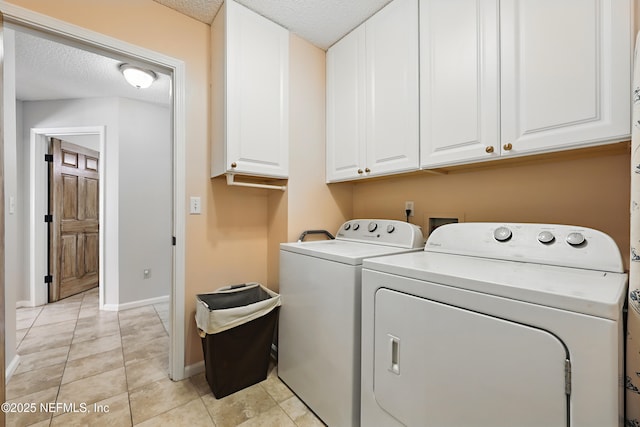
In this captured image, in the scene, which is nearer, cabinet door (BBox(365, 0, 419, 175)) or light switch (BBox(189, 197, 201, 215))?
cabinet door (BBox(365, 0, 419, 175))

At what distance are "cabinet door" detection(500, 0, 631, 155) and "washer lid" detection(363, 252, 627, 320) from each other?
51 cm

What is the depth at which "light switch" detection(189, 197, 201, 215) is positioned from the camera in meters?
1.81

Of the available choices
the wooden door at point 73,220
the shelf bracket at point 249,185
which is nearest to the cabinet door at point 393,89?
the shelf bracket at point 249,185

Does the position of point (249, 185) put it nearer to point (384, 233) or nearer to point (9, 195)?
point (384, 233)

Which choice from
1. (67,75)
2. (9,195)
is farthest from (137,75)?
(9,195)

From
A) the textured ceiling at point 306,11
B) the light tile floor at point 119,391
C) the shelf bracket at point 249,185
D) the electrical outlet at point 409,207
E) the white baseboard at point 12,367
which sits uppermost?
the textured ceiling at point 306,11

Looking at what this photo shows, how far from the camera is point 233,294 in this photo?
1.88 m

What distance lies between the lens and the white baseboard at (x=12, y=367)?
5.72 ft

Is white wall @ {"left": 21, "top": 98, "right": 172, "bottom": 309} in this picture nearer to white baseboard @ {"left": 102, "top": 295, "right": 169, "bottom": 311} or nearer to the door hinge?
white baseboard @ {"left": 102, "top": 295, "right": 169, "bottom": 311}

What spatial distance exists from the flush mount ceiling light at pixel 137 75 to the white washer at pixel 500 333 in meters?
2.62

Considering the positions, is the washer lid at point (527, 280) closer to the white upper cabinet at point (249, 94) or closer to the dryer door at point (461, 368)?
the dryer door at point (461, 368)

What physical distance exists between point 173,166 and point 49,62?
1.82 meters

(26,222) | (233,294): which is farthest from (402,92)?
(26,222)

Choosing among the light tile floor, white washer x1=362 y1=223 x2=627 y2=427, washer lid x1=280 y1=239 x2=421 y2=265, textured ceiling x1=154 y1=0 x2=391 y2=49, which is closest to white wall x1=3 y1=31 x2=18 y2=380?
the light tile floor
